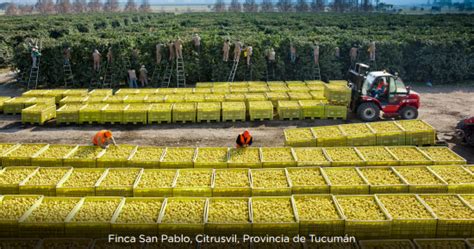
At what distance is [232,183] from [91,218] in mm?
4185

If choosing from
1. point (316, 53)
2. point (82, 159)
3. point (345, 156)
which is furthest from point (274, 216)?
point (316, 53)

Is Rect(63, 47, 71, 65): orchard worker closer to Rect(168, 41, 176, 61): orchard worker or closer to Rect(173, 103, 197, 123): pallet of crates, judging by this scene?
Rect(168, 41, 176, 61): orchard worker

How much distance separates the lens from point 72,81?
32.2m

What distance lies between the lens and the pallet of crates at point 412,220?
11.0 m

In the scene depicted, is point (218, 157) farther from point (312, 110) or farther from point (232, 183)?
point (312, 110)

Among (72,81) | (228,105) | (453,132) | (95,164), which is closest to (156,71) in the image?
(72,81)

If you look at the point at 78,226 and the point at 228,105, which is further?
the point at 228,105

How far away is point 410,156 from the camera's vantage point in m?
15.6

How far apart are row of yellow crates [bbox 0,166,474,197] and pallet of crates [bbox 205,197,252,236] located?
2.38 ft

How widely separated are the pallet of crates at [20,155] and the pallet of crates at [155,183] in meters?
4.57

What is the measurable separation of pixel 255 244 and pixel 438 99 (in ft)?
72.0

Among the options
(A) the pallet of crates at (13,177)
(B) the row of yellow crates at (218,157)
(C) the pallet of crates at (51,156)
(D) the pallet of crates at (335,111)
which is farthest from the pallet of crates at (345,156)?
(A) the pallet of crates at (13,177)

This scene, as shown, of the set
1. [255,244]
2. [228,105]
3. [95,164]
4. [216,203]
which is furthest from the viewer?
[228,105]

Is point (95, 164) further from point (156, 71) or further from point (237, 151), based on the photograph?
point (156, 71)
